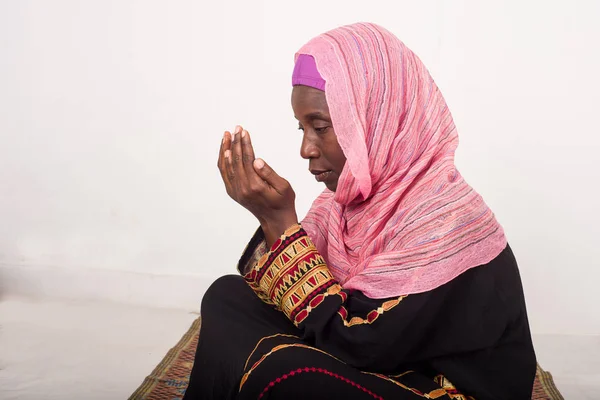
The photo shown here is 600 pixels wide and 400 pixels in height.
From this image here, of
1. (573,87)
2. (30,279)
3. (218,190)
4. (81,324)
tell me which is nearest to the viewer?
(573,87)

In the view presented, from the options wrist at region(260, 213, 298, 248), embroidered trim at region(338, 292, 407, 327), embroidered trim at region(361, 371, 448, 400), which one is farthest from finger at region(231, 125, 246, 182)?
embroidered trim at region(361, 371, 448, 400)

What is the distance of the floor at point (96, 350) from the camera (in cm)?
217

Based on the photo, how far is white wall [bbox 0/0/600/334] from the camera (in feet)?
8.65

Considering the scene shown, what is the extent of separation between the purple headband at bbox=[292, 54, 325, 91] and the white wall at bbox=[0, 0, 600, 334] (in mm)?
1278

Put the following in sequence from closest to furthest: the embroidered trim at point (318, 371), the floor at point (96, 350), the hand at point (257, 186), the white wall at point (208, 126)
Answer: the embroidered trim at point (318, 371), the hand at point (257, 186), the floor at point (96, 350), the white wall at point (208, 126)

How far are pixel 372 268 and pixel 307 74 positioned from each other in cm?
45

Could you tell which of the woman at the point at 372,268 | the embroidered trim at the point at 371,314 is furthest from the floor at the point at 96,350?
the embroidered trim at the point at 371,314

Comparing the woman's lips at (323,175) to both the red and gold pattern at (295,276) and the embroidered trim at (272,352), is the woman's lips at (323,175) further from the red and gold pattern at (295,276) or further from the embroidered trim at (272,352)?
the embroidered trim at (272,352)

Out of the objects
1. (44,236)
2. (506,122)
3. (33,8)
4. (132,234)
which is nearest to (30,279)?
(44,236)

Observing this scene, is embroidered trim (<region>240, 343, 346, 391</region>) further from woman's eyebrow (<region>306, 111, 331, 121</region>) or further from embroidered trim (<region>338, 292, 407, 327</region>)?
woman's eyebrow (<region>306, 111, 331, 121</region>)

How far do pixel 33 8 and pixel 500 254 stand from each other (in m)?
2.53

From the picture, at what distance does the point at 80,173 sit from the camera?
3.16 metres

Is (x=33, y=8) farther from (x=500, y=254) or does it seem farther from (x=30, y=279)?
(x=500, y=254)

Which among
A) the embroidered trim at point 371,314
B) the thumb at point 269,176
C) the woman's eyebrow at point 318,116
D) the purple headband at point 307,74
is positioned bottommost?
the embroidered trim at point 371,314
